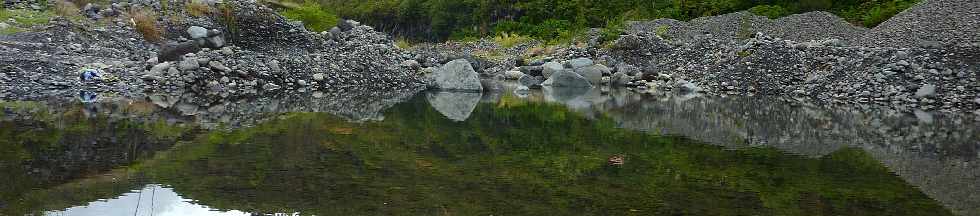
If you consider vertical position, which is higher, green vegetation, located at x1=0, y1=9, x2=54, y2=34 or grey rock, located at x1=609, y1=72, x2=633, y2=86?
green vegetation, located at x1=0, y1=9, x2=54, y2=34

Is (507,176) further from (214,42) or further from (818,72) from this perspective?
(818,72)

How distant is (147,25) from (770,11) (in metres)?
27.4

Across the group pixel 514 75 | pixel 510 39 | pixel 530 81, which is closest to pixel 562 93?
pixel 530 81

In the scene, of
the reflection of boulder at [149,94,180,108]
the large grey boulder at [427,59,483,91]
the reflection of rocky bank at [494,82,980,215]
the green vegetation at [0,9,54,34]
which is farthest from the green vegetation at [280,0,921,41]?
the green vegetation at [0,9,54,34]

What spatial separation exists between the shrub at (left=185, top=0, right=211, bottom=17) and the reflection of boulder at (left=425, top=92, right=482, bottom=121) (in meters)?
6.54

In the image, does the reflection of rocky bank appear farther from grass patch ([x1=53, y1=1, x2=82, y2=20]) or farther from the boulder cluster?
grass patch ([x1=53, y1=1, x2=82, y2=20])

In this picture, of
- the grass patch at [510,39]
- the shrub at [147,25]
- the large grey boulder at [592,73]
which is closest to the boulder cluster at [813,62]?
the large grey boulder at [592,73]

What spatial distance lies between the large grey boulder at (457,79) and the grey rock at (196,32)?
6.16 metres

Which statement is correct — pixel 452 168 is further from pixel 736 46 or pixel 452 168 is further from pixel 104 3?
pixel 736 46

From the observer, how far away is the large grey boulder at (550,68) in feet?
90.4

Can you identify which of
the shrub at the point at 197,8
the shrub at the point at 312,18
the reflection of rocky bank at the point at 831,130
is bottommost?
the reflection of rocky bank at the point at 831,130

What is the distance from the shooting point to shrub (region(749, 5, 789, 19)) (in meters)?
36.8

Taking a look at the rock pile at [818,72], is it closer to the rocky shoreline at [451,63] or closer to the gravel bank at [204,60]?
the rocky shoreline at [451,63]

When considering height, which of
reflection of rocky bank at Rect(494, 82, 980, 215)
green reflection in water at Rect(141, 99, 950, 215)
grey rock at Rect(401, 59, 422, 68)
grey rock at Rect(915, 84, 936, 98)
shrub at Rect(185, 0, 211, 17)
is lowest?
green reflection in water at Rect(141, 99, 950, 215)
